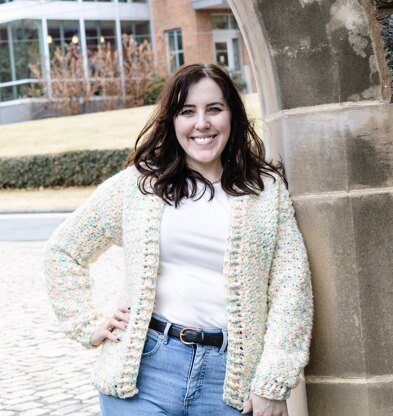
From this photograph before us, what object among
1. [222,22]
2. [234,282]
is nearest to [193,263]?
[234,282]

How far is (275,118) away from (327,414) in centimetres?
104

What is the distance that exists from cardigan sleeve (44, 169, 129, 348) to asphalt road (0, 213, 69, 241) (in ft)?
47.9

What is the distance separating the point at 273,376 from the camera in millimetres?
2578

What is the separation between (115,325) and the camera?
2764 millimetres

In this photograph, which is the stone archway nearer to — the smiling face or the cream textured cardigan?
the cream textured cardigan


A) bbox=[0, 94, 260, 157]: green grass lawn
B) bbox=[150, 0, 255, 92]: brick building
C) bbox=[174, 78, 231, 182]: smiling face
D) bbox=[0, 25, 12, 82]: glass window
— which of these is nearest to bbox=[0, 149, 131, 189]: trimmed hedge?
bbox=[0, 94, 260, 157]: green grass lawn

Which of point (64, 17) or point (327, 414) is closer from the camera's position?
point (327, 414)

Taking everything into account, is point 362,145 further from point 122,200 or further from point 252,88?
point 252,88

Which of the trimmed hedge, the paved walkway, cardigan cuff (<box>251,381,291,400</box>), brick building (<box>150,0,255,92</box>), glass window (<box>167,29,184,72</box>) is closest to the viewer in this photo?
cardigan cuff (<box>251,381,291,400</box>)

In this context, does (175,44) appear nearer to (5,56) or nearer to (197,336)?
(5,56)

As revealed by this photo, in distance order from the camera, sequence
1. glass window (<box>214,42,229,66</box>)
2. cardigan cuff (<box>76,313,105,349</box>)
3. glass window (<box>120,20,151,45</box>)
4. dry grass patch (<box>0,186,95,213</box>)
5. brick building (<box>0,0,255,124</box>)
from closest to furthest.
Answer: cardigan cuff (<box>76,313,105,349</box>) → dry grass patch (<box>0,186,95,213</box>) → brick building (<box>0,0,255,124</box>) → glass window (<box>214,42,229,66</box>) → glass window (<box>120,20,151,45</box>)

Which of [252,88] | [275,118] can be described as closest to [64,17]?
[252,88]

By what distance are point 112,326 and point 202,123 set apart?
683mm

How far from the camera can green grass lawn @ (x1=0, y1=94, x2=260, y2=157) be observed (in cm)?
2777
